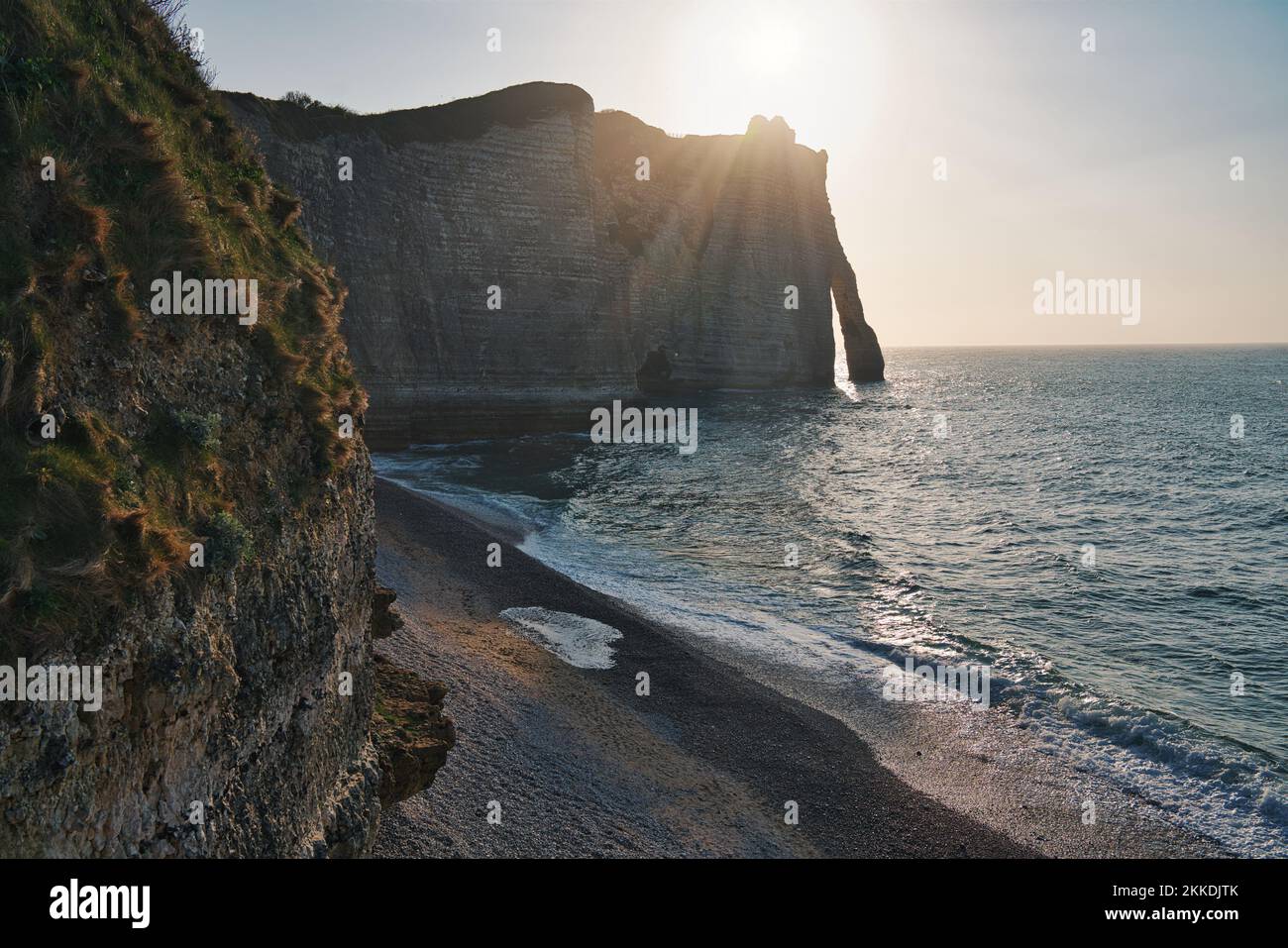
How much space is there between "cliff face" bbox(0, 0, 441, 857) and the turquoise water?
457 inches

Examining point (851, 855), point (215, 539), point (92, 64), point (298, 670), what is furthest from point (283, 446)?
point (851, 855)

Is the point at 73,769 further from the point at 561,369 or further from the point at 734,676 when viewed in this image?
the point at 561,369

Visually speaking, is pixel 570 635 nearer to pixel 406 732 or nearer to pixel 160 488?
pixel 406 732

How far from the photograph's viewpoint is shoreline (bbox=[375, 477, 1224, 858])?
948 cm

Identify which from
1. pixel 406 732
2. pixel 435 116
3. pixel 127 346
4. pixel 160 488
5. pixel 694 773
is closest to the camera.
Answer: pixel 160 488

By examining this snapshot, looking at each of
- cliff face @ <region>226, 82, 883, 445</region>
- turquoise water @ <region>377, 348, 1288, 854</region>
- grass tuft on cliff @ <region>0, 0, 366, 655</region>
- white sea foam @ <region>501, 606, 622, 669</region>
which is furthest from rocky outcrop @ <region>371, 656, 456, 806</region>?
cliff face @ <region>226, 82, 883, 445</region>

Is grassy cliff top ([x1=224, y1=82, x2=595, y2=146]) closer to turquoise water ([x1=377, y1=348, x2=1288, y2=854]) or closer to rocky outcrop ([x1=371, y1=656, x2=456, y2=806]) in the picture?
turquoise water ([x1=377, y1=348, x2=1288, y2=854])

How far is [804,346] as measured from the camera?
2936 inches

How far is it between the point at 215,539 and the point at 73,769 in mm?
1573

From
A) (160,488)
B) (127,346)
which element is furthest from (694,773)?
(127,346)

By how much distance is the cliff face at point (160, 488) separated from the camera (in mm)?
4395

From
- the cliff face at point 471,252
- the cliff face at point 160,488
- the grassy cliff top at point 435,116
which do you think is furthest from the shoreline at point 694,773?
the grassy cliff top at point 435,116

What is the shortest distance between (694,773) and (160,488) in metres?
8.19

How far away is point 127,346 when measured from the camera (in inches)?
212
